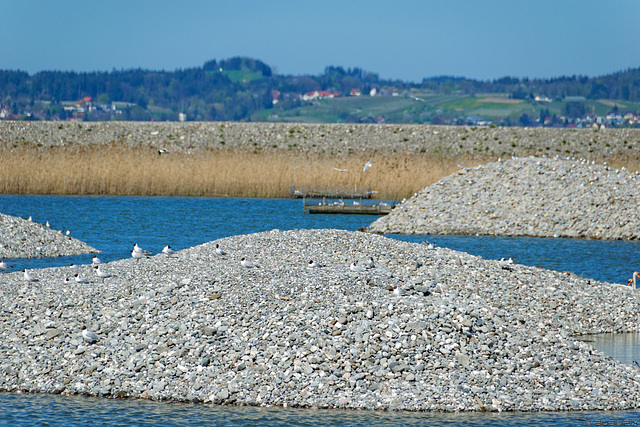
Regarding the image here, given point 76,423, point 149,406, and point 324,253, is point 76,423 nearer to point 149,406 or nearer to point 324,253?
point 149,406

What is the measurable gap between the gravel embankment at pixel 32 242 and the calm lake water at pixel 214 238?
83 cm

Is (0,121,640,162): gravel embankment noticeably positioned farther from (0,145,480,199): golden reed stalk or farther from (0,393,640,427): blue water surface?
(0,393,640,427): blue water surface

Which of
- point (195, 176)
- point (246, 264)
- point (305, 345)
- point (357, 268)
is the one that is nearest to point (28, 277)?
point (246, 264)

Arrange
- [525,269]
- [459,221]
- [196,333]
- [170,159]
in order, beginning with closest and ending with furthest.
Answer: [196,333] < [525,269] < [459,221] < [170,159]

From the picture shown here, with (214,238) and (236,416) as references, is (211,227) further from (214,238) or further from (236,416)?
(236,416)

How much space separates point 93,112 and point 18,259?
174742 mm

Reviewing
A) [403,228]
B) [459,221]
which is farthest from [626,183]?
[403,228]

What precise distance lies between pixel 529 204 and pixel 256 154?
91.8ft

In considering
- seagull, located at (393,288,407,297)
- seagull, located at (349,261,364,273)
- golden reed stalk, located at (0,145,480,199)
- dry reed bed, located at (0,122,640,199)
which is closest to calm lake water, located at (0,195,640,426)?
golden reed stalk, located at (0,145,480,199)

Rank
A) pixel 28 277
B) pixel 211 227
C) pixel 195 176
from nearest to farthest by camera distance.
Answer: pixel 28 277 → pixel 211 227 → pixel 195 176

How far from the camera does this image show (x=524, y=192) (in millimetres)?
34594

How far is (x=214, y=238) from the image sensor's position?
31.0 meters

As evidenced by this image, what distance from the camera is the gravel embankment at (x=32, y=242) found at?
81.2 ft

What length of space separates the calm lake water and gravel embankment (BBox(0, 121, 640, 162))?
1823 centimetres
